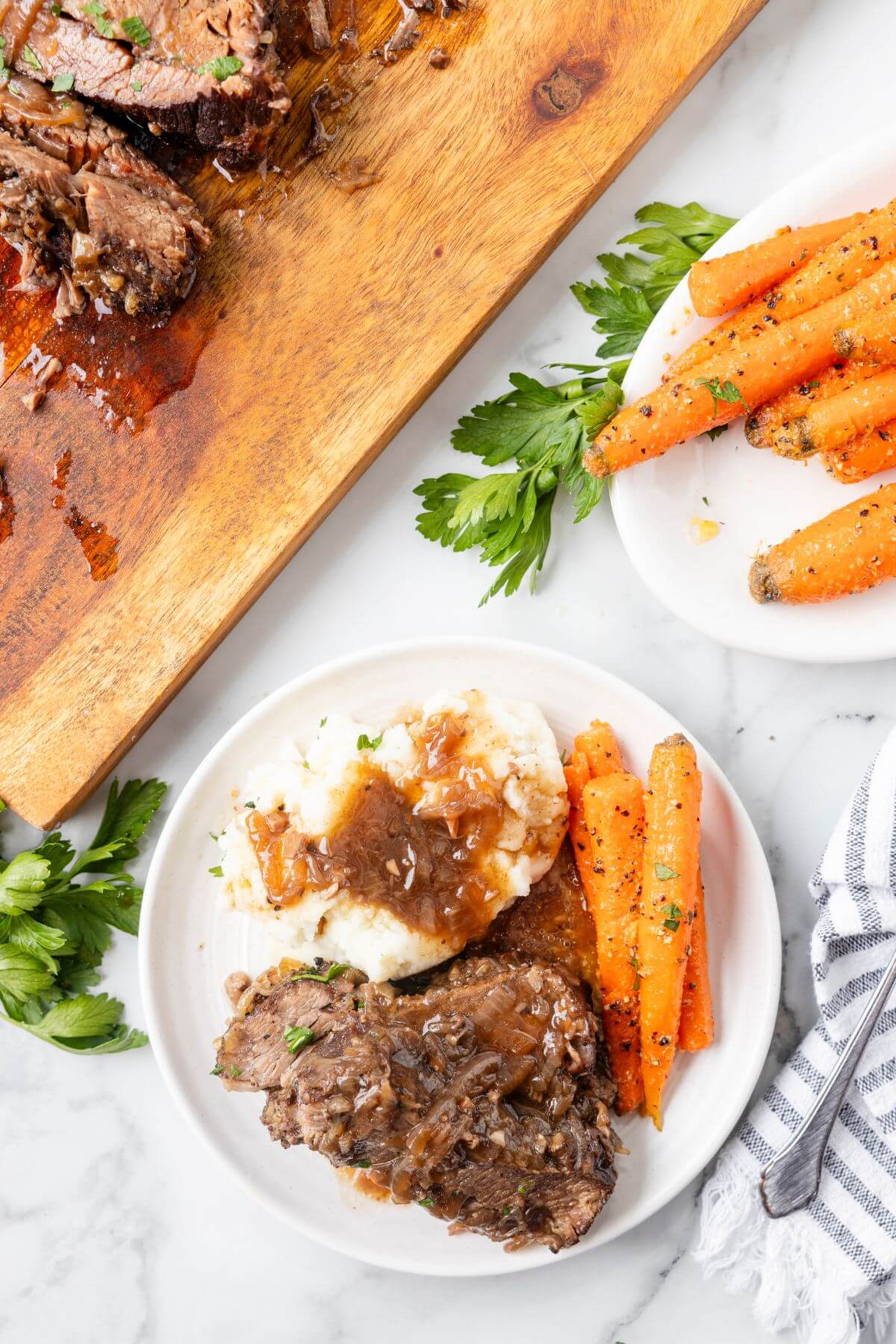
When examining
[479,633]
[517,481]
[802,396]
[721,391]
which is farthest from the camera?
[479,633]

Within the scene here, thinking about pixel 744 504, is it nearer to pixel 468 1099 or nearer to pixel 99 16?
pixel 468 1099

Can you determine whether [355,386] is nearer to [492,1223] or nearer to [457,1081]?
[457,1081]

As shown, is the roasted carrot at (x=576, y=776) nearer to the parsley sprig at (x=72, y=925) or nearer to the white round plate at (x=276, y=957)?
the white round plate at (x=276, y=957)

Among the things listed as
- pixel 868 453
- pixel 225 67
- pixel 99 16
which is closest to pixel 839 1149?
pixel 868 453

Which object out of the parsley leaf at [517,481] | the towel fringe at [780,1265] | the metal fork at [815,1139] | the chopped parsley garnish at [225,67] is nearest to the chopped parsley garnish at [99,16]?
the chopped parsley garnish at [225,67]

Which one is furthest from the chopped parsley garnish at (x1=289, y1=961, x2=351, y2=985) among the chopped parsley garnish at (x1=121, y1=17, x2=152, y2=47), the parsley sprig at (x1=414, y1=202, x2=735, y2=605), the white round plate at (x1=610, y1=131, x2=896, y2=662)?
the chopped parsley garnish at (x1=121, y1=17, x2=152, y2=47)

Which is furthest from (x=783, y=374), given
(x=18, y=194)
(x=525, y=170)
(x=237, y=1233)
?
(x=237, y=1233)
